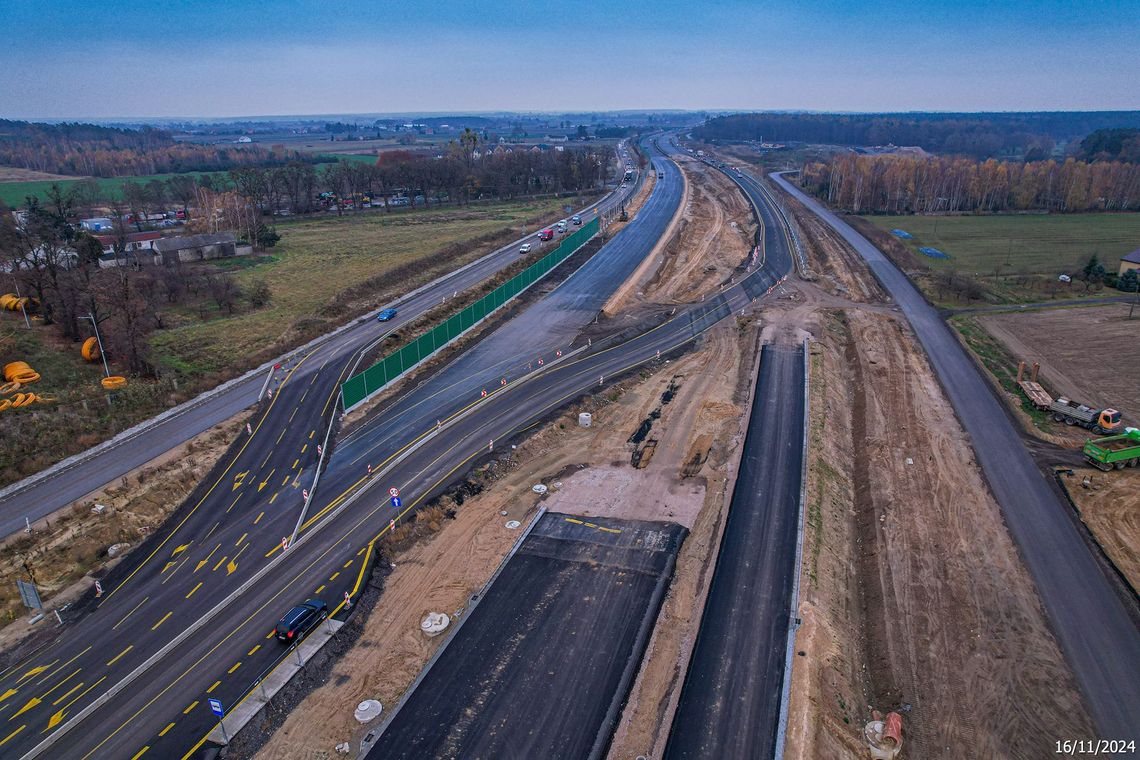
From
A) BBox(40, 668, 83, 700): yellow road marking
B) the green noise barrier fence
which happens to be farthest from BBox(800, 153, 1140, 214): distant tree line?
BBox(40, 668, 83, 700): yellow road marking

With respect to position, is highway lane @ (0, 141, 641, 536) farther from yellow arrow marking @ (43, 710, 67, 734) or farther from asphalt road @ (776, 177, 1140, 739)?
asphalt road @ (776, 177, 1140, 739)

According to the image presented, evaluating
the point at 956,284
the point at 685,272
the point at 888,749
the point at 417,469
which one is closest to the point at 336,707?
the point at 417,469

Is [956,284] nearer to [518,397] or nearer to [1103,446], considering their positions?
[1103,446]

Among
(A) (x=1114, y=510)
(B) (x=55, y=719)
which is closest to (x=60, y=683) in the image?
(B) (x=55, y=719)

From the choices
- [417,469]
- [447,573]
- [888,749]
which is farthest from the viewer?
[417,469]

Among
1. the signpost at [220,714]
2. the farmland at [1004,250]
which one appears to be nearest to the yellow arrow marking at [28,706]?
the signpost at [220,714]

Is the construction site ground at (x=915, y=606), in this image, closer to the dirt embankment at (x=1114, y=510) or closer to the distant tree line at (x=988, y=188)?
the dirt embankment at (x=1114, y=510)
